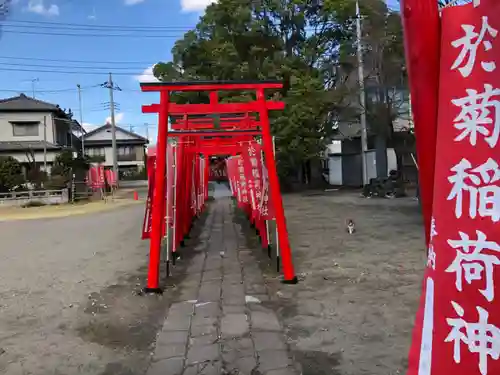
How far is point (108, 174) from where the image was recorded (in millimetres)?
32906

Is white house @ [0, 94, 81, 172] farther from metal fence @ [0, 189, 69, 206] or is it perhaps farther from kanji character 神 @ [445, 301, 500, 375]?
kanji character 神 @ [445, 301, 500, 375]

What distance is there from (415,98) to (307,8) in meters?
26.4

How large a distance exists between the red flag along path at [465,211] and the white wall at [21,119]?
39.1 metres

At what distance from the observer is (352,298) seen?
566 centimetres

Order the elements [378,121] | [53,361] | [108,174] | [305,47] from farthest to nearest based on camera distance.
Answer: [108,174]
[305,47]
[378,121]
[53,361]

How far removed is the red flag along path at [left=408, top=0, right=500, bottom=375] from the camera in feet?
5.72

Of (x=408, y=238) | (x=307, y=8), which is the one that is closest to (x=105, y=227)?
(x=408, y=238)

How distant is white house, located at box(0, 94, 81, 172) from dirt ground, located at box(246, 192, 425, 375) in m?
30.2

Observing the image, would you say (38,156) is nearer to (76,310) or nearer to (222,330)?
(76,310)

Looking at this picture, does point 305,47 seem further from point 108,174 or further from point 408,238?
point 408,238

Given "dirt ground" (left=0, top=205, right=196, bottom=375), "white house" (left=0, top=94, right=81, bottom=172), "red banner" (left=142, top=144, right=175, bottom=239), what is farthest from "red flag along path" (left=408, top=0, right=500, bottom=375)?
"white house" (left=0, top=94, right=81, bottom=172)

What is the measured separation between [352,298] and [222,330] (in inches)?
72.0

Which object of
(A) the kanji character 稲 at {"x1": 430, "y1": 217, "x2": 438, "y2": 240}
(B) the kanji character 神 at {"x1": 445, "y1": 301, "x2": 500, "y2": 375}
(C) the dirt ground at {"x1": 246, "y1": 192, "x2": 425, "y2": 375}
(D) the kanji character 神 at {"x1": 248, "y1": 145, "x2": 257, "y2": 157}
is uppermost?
(D) the kanji character 神 at {"x1": 248, "y1": 145, "x2": 257, "y2": 157}

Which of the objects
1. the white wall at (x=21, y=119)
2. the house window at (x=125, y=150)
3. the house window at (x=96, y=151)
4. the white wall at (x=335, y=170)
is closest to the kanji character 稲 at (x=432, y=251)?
the white wall at (x=335, y=170)
